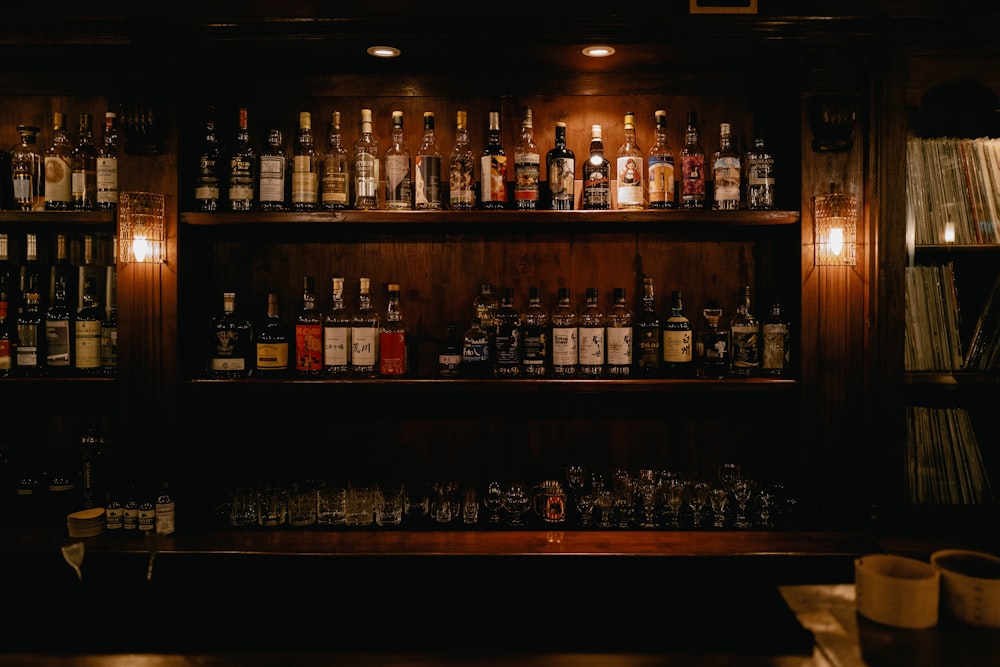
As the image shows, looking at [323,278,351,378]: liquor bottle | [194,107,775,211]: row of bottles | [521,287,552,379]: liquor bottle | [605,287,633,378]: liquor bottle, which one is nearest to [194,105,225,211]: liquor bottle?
[194,107,775,211]: row of bottles

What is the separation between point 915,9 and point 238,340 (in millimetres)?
2504

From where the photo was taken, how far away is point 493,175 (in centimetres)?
247

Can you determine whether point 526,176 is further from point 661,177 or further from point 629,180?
point 661,177

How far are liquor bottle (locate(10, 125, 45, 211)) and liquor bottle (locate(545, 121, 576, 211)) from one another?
1.83 m

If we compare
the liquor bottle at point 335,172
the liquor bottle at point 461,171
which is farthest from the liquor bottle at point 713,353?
the liquor bottle at point 335,172

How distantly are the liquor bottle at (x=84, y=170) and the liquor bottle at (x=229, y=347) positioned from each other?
602 millimetres

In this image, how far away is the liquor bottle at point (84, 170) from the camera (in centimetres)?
254

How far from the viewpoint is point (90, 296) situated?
2.57 meters

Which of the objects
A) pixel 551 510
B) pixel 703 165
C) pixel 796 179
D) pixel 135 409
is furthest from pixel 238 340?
pixel 796 179

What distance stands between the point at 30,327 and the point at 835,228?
9.22 feet

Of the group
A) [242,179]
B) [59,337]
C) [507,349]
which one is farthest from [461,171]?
[59,337]

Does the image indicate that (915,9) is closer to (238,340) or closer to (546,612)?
(546,612)

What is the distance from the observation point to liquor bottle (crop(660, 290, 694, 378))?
8.10 feet

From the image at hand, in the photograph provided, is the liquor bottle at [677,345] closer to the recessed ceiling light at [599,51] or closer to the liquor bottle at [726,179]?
the liquor bottle at [726,179]
